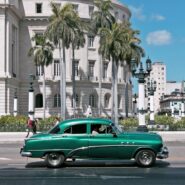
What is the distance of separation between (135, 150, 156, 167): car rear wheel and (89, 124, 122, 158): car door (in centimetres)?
67

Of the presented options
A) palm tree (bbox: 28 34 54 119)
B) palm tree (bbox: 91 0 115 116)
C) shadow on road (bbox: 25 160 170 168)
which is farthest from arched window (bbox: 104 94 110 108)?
shadow on road (bbox: 25 160 170 168)

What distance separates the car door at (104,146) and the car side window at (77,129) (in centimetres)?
37

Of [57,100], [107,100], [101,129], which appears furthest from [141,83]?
[107,100]

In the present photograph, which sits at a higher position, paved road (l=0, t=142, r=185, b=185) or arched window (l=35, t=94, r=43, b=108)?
arched window (l=35, t=94, r=43, b=108)

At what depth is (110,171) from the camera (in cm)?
1459

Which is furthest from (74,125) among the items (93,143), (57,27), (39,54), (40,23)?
(40,23)

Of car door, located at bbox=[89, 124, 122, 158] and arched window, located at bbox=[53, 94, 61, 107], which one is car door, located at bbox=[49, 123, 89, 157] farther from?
arched window, located at bbox=[53, 94, 61, 107]

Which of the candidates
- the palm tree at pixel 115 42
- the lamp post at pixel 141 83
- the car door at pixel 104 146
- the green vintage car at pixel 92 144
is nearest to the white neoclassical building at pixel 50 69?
the palm tree at pixel 115 42

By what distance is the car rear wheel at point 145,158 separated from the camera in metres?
15.5

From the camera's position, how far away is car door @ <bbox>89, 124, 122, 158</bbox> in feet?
50.5

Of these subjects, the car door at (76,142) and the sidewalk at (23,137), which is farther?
the sidewalk at (23,137)

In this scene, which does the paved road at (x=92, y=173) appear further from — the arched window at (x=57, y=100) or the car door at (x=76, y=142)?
the arched window at (x=57, y=100)

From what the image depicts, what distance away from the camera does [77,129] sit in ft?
51.6

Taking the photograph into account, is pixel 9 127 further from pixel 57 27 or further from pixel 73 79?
pixel 73 79
